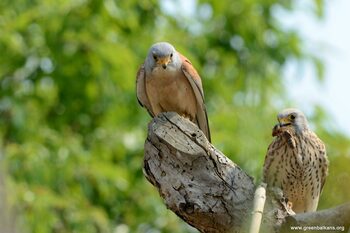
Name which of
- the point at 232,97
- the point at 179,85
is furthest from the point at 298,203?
the point at 232,97

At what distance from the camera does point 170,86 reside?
5.92 m

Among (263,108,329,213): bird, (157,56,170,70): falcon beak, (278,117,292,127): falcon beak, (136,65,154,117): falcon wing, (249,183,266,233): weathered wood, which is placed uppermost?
(157,56,170,70): falcon beak

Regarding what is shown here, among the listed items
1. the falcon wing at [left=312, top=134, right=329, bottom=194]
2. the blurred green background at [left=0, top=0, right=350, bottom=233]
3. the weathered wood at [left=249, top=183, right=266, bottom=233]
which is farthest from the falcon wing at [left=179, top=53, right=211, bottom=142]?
the blurred green background at [left=0, top=0, right=350, bottom=233]

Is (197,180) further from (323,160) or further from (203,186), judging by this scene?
(323,160)

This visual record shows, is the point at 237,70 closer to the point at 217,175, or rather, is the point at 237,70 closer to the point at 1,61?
the point at 1,61

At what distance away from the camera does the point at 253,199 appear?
4.00 meters

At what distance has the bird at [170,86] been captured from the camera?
5.89 m

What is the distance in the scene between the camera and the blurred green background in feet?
32.4

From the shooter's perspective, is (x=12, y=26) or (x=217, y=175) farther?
(x=12, y=26)

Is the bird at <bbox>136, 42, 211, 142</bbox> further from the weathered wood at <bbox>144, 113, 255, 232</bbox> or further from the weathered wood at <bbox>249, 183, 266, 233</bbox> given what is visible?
the weathered wood at <bbox>249, 183, 266, 233</bbox>

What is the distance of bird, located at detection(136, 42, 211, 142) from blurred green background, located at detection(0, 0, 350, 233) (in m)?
3.20

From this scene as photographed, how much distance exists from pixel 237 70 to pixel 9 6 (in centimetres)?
371

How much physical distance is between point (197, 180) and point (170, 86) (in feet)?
6.25

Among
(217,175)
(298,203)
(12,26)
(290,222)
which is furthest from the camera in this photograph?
(12,26)
